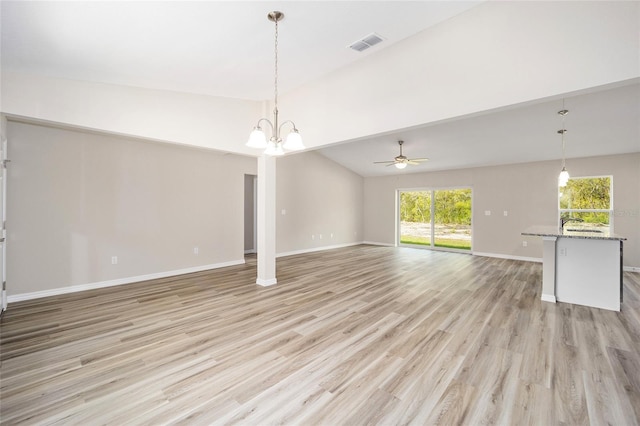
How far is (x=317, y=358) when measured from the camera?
2436mm

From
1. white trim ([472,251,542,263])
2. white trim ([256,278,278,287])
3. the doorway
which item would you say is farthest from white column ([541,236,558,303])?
the doorway

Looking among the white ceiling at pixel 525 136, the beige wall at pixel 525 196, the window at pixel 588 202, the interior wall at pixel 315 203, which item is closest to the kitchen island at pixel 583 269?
the white ceiling at pixel 525 136

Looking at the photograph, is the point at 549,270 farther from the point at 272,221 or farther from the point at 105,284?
the point at 105,284

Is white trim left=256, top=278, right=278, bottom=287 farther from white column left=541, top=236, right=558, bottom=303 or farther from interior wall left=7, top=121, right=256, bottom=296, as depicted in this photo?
white column left=541, top=236, right=558, bottom=303

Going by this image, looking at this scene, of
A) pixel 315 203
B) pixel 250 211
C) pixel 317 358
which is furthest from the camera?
pixel 315 203

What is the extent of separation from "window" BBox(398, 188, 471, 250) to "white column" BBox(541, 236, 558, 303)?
4302 millimetres

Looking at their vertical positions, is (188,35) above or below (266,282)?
above

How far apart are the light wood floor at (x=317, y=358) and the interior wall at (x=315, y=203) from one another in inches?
143

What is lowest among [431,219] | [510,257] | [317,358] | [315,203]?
[317,358]

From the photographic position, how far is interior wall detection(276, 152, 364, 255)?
779 cm

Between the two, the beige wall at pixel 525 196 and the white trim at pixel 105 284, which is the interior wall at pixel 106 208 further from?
the beige wall at pixel 525 196

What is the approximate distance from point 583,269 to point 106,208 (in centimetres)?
745

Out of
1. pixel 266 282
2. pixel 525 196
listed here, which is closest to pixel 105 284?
pixel 266 282

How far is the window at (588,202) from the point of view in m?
6.21
